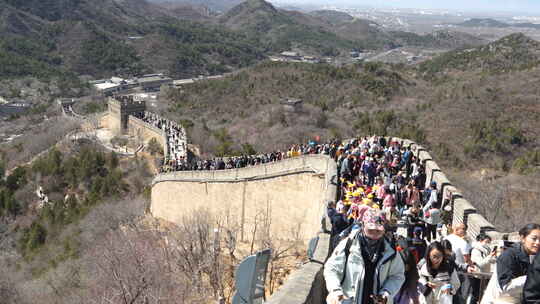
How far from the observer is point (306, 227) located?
55.2ft

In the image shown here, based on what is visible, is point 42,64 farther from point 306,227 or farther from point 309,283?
point 309,283

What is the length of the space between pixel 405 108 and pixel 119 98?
31.6 m

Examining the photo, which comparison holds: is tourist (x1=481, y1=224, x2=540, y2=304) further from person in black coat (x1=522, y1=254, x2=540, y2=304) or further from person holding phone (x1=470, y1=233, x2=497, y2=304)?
person holding phone (x1=470, y1=233, x2=497, y2=304)

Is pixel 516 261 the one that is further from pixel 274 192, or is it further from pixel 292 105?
pixel 292 105

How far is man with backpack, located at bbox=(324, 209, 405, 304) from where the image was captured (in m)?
4.94

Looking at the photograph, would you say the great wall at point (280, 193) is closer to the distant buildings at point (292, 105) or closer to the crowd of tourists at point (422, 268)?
the crowd of tourists at point (422, 268)

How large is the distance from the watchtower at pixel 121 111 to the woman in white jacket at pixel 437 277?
163 ft

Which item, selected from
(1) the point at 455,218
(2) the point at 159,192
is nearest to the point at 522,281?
(1) the point at 455,218

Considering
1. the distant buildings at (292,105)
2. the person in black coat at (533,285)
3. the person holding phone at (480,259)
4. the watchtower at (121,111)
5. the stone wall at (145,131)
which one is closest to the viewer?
the person in black coat at (533,285)

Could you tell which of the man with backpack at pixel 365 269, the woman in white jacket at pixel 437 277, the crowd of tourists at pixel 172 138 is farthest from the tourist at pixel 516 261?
the crowd of tourists at pixel 172 138

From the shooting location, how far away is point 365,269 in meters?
4.97

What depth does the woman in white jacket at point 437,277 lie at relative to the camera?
19.3ft

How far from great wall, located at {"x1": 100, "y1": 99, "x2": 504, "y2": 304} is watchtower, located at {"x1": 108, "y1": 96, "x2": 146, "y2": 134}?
27.2m

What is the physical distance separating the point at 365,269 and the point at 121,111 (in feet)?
165
